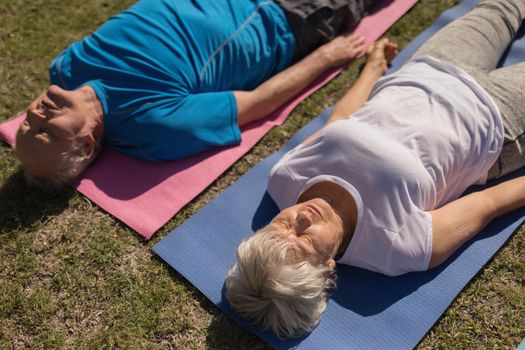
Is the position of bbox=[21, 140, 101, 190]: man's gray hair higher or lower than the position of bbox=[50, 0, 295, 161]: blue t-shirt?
lower

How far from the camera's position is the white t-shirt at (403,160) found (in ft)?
9.16

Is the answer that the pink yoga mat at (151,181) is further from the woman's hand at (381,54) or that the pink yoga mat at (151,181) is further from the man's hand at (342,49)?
the woman's hand at (381,54)

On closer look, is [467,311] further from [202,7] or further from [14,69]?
[14,69]

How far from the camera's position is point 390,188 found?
2777 mm

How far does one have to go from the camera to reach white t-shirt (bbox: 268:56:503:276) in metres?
2.79

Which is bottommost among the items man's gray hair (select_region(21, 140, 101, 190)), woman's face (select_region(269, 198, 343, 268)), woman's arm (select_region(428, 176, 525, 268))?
man's gray hair (select_region(21, 140, 101, 190))

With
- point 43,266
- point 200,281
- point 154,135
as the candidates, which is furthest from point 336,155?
point 43,266

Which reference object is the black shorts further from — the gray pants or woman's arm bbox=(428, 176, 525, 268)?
woman's arm bbox=(428, 176, 525, 268)

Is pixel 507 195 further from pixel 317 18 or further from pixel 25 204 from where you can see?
pixel 25 204

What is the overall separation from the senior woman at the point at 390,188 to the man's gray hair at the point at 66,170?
4.74 feet

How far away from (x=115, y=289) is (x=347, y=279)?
1507 millimetres

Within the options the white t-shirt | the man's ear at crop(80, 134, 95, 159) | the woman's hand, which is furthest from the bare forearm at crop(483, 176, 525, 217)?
the man's ear at crop(80, 134, 95, 159)

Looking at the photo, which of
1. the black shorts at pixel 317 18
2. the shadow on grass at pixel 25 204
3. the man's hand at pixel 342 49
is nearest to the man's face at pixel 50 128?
the shadow on grass at pixel 25 204

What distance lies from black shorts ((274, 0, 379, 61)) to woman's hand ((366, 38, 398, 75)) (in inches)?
13.7
